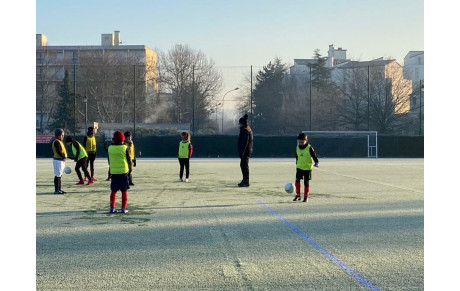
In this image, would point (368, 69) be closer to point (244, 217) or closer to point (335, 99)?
point (335, 99)

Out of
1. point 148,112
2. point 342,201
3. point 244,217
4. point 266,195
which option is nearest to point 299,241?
point 244,217

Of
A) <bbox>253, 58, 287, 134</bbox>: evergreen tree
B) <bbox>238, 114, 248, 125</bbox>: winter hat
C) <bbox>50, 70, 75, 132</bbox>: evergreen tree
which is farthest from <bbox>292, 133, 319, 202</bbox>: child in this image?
<bbox>50, 70, 75, 132</bbox>: evergreen tree

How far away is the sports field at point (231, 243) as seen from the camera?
18.0 ft

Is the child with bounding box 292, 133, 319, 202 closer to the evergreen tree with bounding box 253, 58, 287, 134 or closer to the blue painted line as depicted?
the blue painted line

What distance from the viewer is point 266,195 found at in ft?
44.9

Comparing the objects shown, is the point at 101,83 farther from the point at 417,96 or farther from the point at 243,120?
the point at 243,120

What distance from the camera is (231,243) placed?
738 centimetres

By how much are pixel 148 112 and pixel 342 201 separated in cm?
5288

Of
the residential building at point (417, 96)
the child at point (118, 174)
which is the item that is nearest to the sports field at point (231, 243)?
the child at point (118, 174)

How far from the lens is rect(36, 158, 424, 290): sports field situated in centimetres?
550

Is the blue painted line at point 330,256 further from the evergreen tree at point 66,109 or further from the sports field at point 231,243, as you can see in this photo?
the evergreen tree at point 66,109

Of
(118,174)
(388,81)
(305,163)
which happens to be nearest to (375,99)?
(388,81)

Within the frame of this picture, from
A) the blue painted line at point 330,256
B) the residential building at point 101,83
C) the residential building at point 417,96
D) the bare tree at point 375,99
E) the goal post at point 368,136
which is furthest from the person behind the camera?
the residential building at point 101,83

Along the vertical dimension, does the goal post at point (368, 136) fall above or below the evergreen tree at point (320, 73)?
below
